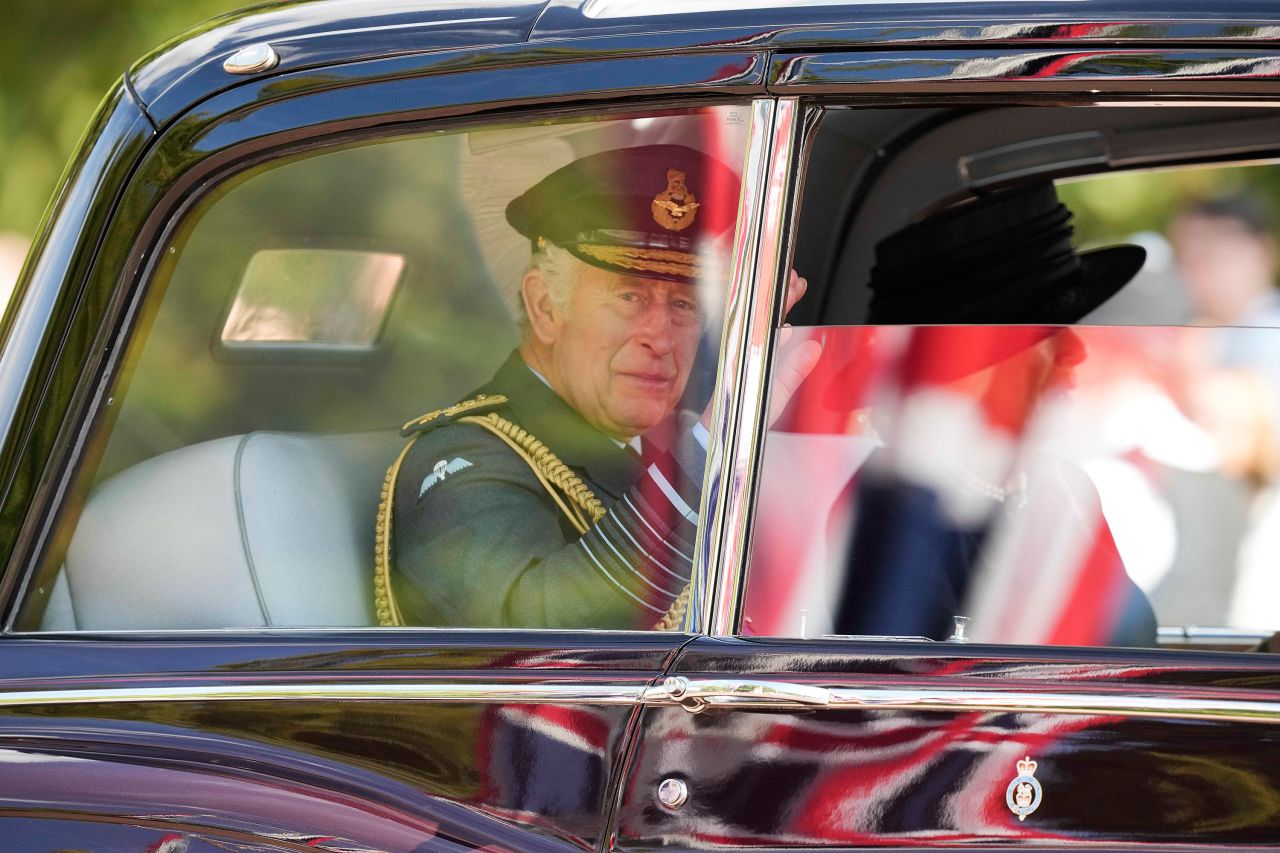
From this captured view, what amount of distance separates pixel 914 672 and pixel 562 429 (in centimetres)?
57

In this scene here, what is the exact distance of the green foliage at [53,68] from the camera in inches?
191

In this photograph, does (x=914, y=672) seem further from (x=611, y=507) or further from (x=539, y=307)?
(x=539, y=307)

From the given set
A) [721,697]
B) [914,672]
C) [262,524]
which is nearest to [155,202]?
[262,524]

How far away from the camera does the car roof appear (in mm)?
1340

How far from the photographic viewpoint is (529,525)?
1.61m

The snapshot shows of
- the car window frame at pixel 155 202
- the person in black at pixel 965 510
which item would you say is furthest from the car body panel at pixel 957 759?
the car window frame at pixel 155 202

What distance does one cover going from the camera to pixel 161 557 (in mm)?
1645

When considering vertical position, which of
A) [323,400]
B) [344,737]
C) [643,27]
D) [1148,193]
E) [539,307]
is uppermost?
[1148,193]

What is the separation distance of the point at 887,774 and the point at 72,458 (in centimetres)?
93

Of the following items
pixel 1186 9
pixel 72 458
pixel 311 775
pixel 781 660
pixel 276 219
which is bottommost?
pixel 311 775

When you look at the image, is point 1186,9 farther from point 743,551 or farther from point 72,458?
point 72,458

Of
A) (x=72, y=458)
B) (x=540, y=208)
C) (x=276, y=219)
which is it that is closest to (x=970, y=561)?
(x=540, y=208)

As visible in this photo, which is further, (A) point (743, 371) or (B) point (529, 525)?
(B) point (529, 525)

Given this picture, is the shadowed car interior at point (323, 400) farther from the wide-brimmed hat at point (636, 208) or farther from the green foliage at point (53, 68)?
the green foliage at point (53, 68)
